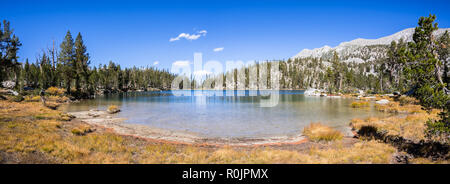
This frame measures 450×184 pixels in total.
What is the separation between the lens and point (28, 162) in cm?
900

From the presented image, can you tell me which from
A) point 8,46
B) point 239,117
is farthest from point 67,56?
point 239,117

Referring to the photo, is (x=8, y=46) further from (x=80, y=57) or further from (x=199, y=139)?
(x=199, y=139)

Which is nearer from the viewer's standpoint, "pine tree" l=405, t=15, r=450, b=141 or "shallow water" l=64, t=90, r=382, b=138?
"pine tree" l=405, t=15, r=450, b=141

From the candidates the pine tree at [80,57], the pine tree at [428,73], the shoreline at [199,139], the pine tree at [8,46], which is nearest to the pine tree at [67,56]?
the pine tree at [80,57]

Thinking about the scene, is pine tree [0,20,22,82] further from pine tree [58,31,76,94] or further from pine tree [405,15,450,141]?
pine tree [405,15,450,141]

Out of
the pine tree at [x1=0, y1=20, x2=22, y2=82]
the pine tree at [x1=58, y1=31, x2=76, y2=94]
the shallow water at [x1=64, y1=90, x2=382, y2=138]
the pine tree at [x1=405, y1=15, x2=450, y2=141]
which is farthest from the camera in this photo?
the pine tree at [x1=58, y1=31, x2=76, y2=94]

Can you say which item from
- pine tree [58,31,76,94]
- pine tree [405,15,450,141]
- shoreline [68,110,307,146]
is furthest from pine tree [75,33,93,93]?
pine tree [405,15,450,141]

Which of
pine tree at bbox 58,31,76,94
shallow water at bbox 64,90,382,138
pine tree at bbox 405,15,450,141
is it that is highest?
pine tree at bbox 58,31,76,94

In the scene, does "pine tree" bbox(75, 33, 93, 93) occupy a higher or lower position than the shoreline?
higher

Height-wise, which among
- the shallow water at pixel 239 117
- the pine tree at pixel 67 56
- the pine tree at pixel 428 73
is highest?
the pine tree at pixel 67 56

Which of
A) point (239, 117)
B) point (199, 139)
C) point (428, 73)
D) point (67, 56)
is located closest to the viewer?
point (428, 73)

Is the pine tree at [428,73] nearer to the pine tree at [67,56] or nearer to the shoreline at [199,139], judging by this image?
the shoreline at [199,139]
